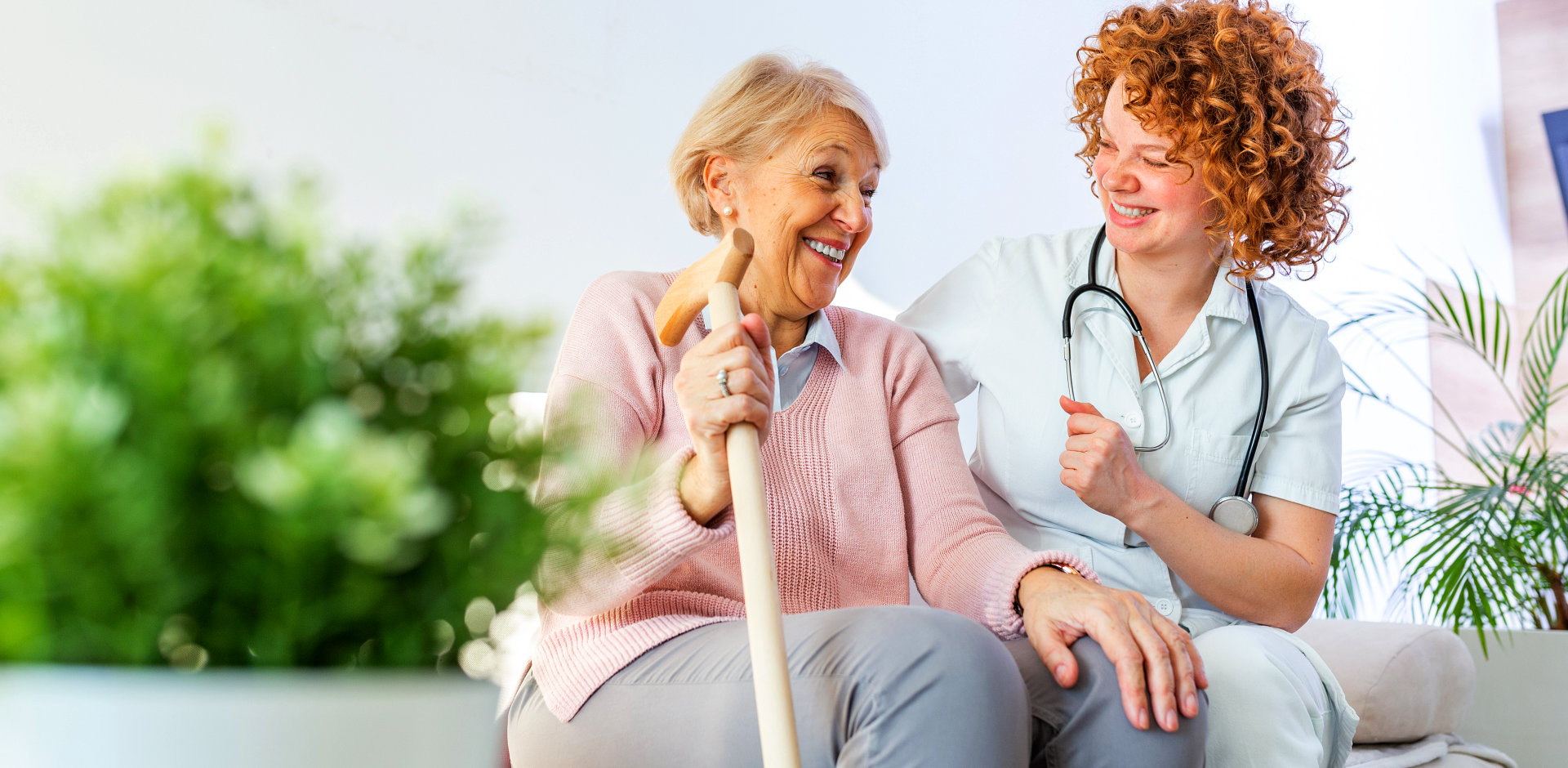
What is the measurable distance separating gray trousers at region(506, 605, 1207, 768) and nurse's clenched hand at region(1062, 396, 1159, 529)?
289 millimetres

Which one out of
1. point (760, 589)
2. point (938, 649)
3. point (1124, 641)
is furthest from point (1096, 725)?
point (760, 589)

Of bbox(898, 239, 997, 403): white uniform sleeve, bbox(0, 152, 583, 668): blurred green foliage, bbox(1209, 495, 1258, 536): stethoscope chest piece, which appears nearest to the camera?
bbox(0, 152, 583, 668): blurred green foliage

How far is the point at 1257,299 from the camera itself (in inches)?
62.9

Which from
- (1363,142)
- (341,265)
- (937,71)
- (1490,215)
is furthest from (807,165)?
(1490,215)

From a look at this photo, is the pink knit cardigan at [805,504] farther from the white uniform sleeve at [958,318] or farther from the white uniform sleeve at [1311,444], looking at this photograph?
the white uniform sleeve at [1311,444]

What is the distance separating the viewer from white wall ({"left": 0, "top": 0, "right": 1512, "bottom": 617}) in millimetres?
1320

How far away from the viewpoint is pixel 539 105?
1.79 meters

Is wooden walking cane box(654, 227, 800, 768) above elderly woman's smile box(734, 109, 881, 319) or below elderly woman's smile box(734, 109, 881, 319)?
below

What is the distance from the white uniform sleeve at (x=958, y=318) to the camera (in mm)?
1587

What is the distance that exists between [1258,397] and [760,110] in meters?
0.78

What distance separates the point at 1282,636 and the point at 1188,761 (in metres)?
0.38

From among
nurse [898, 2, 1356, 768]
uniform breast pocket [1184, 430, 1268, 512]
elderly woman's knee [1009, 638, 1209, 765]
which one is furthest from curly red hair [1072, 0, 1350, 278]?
elderly woman's knee [1009, 638, 1209, 765]

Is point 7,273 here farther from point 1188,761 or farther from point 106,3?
point 106,3

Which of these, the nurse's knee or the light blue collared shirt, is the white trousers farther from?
the light blue collared shirt
